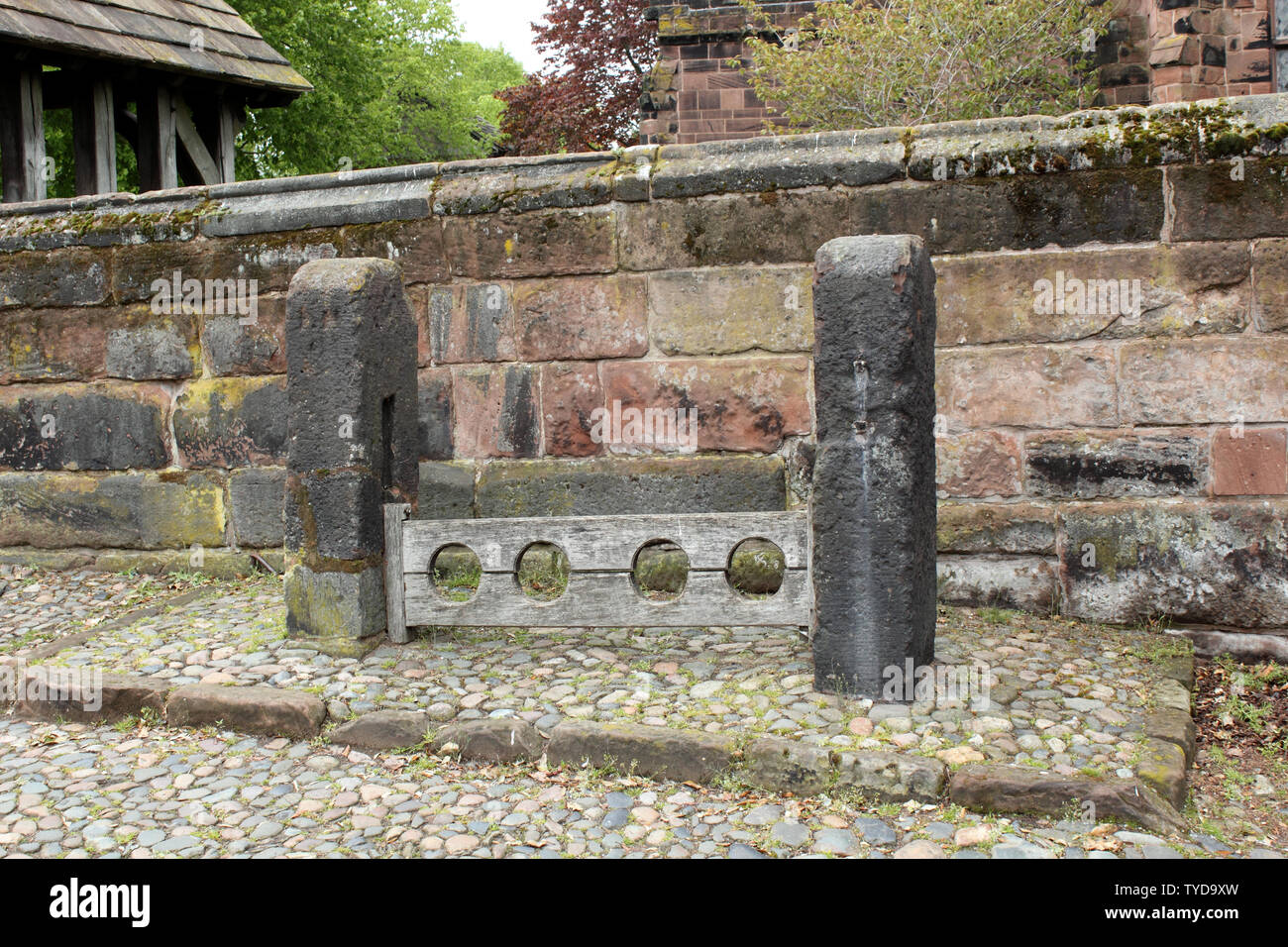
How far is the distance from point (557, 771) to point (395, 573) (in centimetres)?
Result: 143

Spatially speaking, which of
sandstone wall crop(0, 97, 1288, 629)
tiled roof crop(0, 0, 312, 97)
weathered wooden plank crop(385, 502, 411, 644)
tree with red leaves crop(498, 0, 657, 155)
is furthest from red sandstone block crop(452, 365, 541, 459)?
tree with red leaves crop(498, 0, 657, 155)

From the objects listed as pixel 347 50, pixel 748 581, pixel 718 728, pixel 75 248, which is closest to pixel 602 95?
pixel 347 50

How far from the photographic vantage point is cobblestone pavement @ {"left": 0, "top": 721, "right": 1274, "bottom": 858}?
119 inches

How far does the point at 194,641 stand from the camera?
15.8 feet

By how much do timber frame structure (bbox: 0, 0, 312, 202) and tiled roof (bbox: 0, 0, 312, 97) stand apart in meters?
0.01

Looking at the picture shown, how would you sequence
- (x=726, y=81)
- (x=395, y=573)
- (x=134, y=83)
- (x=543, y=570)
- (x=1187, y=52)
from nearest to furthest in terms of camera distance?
(x=395, y=573), (x=543, y=570), (x=134, y=83), (x=1187, y=52), (x=726, y=81)

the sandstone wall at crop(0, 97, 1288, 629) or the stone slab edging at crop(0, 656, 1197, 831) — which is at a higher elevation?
the sandstone wall at crop(0, 97, 1288, 629)

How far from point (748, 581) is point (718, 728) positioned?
169cm

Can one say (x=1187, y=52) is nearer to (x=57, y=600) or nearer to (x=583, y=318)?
(x=583, y=318)

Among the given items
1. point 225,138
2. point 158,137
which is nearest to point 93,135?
point 158,137

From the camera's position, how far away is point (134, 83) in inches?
452

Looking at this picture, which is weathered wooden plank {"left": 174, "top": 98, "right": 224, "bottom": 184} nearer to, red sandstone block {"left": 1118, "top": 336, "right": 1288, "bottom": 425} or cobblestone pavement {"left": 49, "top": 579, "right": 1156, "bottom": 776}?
cobblestone pavement {"left": 49, "top": 579, "right": 1156, "bottom": 776}

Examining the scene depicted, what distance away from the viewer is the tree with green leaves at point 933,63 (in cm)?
998

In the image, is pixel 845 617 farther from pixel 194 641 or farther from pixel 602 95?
pixel 602 95
